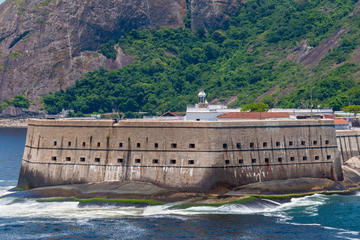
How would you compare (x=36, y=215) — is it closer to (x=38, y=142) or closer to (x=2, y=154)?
(x=38, y=142)

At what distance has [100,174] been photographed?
226 ft

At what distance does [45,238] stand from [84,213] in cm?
823

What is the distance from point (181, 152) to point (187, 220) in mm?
10537

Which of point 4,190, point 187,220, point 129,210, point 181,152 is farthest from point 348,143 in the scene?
point 4,190

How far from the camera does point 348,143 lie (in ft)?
272

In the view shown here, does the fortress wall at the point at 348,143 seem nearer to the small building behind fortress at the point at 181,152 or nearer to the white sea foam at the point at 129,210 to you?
the small building behind fortress at the point at 181,152

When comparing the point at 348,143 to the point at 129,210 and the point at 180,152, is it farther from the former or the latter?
the point at 129,210

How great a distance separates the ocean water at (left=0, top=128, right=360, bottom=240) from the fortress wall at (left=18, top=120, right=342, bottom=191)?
14.9ft

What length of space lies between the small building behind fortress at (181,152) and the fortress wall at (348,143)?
10136 millimetres

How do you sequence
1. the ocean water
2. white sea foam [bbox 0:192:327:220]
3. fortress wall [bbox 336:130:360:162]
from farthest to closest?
fortress wall [bbox 336:130:360:162] → white sea foam [bbox 0:192:327:220] → the ocean water

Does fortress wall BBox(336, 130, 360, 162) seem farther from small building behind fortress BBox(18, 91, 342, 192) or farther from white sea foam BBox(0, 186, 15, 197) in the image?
white sea foam BBox(0, 186, 15, 197)

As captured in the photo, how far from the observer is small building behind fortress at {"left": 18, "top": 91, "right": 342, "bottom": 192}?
66062 mm

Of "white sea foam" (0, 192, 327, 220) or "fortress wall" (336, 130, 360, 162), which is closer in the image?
"white sea foam" (0, 192, 327, 220)

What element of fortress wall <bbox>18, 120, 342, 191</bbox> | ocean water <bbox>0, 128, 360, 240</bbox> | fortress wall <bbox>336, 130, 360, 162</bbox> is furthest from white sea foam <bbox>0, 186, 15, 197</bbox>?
fortress wall <bbox>336, 130, 360, 162</bbox>
